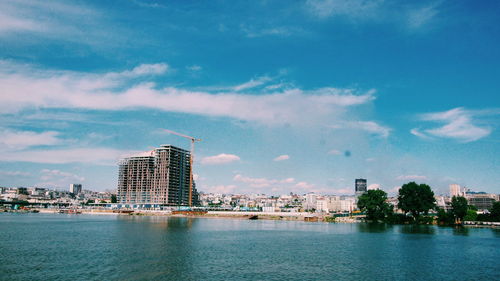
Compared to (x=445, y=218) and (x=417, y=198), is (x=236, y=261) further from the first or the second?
(x=445, y=218)

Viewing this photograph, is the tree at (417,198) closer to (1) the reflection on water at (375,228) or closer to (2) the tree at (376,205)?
(2) the tree at (376,205)

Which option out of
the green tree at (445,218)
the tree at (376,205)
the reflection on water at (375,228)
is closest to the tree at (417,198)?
the green tree at (445,218)

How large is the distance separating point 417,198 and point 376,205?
72.0ft

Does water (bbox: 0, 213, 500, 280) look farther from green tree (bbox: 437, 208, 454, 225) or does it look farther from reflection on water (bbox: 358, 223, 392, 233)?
green tree (bbox: 437, 208, 454, 225)

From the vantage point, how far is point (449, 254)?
70438 mm

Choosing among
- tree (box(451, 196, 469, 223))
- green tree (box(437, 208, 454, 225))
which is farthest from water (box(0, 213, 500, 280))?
green tree (box(437, 208, 454, 225))

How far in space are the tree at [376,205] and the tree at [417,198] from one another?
41.5 ft

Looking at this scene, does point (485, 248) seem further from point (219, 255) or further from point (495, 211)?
point (495, 211)

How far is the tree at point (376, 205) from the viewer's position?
595 ft

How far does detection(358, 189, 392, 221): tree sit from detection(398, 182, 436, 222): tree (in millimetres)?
12637

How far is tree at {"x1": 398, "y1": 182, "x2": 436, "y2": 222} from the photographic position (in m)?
166

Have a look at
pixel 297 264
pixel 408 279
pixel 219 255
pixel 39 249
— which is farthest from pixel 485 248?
pixel 39 249

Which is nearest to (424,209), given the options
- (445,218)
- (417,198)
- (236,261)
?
(417,198)

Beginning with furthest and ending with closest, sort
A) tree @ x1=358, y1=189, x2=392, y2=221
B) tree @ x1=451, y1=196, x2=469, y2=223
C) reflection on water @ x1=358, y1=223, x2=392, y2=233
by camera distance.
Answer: tree @ x1=358, y1=189, x2=392, y2=221
tree @ x1=451, y1=196, x2=469, y2=223
reflection on water @ x1=358, y1=223, x2=392, y2=233
